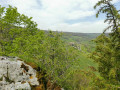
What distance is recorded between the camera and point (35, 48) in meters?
9.28

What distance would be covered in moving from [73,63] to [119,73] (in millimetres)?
4261

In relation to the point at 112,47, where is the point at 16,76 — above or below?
below

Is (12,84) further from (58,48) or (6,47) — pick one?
(6,47)

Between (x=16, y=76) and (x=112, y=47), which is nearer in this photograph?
(x=16, y=76)

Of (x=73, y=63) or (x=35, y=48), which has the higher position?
(x=35, y=48)

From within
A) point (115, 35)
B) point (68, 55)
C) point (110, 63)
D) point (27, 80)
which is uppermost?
point (115, 35)

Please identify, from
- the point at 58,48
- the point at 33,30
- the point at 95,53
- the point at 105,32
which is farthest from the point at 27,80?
the point at 33,30

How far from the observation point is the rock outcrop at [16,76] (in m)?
6.10

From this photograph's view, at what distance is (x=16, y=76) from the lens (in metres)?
6.82

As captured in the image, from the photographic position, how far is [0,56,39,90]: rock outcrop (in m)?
6.10

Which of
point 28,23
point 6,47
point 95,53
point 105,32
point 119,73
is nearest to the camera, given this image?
point 119,73

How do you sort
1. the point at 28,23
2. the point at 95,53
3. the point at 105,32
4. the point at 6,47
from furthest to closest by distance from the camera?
the point at 28,23, the point at 6,47, the point at 95,53, the point at 105,32

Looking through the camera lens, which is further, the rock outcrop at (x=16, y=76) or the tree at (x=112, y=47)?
the tree at (x=112, y=47)

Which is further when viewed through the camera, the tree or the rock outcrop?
the tree
